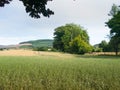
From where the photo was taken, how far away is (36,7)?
10.9 meters

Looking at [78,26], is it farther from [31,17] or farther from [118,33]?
[31,17]

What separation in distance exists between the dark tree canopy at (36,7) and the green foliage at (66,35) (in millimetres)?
122719

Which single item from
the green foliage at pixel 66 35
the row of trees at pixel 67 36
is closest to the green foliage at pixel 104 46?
the row of trees at pixel 67 36

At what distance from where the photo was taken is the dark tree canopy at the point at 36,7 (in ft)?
35.0

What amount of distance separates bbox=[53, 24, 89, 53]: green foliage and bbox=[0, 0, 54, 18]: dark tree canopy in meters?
123

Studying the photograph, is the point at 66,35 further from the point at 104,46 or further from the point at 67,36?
the point at 104,46

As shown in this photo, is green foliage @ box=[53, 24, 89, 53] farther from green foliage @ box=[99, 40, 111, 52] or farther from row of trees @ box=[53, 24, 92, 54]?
green foliage @ box=[99, 40, 111, 52]

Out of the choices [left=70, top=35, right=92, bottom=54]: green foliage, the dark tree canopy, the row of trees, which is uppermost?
the row of trees

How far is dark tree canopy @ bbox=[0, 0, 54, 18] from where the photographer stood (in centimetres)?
1068

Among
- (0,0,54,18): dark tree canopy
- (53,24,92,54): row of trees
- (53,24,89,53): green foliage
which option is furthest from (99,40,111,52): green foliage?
(0,0,54,18): dark tree canopy

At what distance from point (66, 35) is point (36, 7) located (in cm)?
13005

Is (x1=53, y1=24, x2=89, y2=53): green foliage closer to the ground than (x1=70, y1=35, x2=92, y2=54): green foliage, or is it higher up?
higher up

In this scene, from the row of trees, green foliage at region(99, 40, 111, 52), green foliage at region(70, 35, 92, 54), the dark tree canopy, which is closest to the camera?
the dark tree canopy

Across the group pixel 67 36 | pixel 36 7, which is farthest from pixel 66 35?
pixel 36 7
